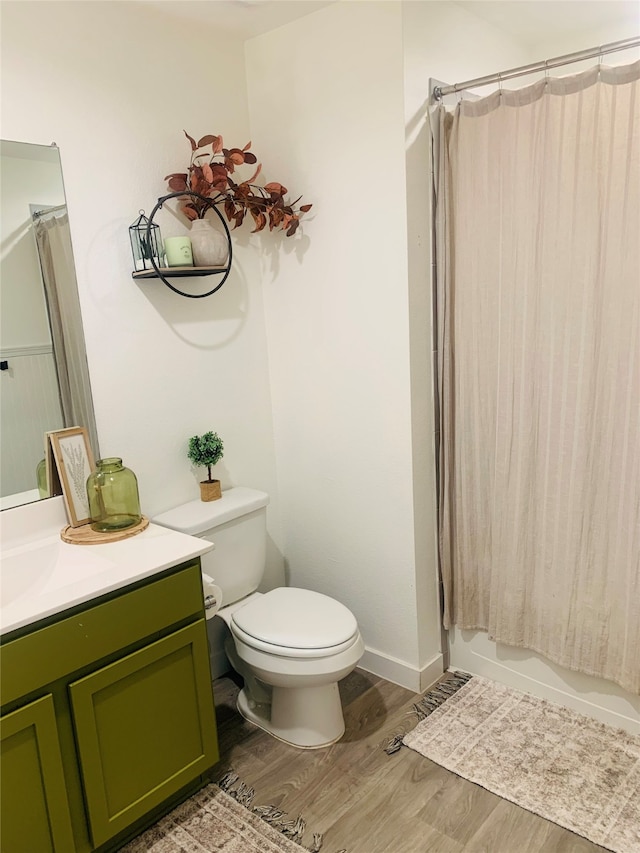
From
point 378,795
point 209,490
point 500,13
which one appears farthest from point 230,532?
point 500,13

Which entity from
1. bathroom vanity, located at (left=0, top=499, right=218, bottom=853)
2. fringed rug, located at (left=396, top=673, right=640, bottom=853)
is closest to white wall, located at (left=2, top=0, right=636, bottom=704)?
fringed rug, located at (left=396, top=673, right=640, bottom=853)

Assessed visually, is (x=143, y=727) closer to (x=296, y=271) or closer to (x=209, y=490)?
(x=209, y=490)

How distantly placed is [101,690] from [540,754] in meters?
1.37

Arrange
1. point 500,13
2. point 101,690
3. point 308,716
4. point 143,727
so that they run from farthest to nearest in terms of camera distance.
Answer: point 500,13, point 308,716, point 143,727, point 101,690

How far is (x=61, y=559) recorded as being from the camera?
183cm

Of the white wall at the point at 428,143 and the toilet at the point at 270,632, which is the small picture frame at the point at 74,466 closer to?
the toilet at the point at 270,632

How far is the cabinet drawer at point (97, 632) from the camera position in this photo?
1.48 m

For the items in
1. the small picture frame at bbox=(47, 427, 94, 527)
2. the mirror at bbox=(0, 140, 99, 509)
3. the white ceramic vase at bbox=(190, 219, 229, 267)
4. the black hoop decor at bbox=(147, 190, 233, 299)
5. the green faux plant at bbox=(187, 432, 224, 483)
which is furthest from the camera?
the green faux plant at bbox=(187, 432, 224, 483)

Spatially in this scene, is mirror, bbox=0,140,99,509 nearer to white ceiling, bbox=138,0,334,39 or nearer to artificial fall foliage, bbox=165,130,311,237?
artificial fall foliage, bbox=165,130,311,237

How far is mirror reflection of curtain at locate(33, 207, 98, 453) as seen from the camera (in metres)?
1.93

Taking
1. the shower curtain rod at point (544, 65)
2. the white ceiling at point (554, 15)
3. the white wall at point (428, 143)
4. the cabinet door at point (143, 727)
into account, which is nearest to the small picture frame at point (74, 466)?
the cabinet door at point (143, 727)

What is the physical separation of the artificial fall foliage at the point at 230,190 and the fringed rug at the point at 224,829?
6.18ft

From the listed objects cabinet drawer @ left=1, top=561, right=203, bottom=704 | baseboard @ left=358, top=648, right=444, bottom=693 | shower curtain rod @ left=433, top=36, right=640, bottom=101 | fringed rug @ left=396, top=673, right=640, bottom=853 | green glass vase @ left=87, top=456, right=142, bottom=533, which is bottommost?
fringed rug @ left=396, top=673, right=640, bottom=853

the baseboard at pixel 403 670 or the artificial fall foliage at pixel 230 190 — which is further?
the baseboard at pixel 403 670
